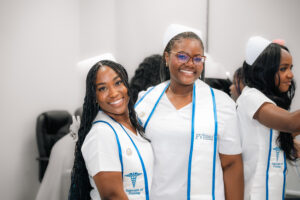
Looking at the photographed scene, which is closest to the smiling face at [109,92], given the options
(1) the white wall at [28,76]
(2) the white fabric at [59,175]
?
(2) the white fabric at [59,175]

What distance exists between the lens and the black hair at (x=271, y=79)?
1444mm

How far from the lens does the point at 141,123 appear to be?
4.66 feet

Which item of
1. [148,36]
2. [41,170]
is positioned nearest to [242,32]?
[148,36]

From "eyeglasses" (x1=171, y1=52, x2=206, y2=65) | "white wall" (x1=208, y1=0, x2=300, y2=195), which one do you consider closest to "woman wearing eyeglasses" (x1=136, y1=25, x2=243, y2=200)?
"eyeglasses" (x1=171, y1=52, x2=206, y2=65)

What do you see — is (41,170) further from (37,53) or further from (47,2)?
(47,2)

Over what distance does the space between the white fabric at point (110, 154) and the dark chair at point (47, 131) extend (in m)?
1.67

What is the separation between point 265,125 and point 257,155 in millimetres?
154

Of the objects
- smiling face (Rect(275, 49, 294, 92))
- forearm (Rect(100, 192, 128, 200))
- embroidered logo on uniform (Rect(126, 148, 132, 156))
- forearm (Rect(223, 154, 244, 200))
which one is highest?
smiling face (Rect(275, 49, 294, 92))

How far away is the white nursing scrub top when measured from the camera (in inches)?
52.3

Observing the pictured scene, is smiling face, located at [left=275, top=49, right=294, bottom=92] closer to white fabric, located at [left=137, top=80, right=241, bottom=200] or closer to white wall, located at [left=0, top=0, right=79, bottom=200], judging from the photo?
white fabric, located at [left=137, top=80, right=241, bottom=200]

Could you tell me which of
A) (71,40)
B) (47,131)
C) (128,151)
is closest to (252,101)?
(128,151)

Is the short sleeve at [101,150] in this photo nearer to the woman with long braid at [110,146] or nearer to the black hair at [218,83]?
the woman with long braid at [110,146]

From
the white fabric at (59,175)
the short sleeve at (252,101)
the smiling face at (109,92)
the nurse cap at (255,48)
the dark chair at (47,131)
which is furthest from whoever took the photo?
the dark chair at (47,131)

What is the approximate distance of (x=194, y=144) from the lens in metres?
1.31
